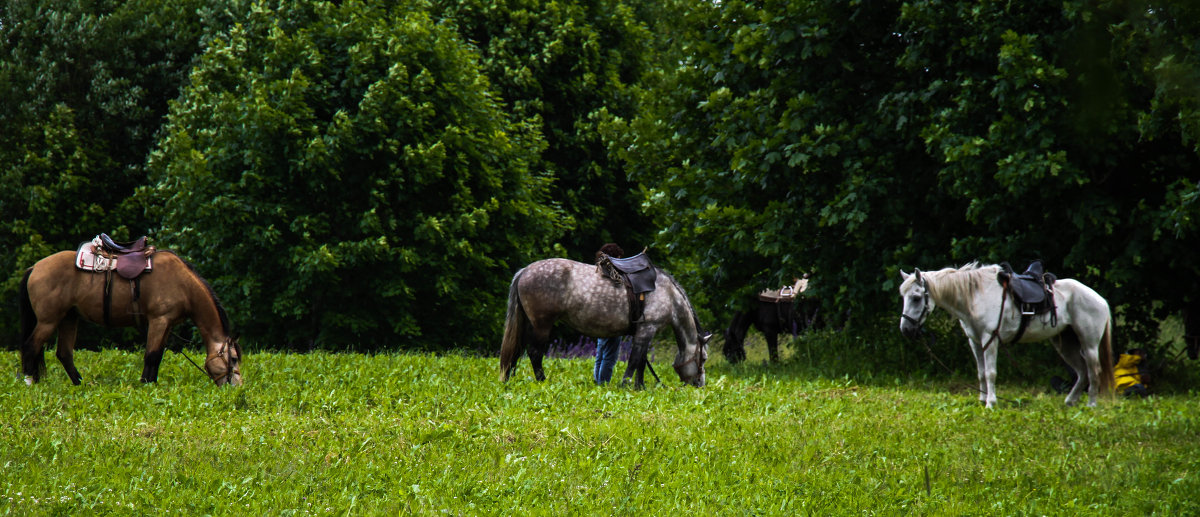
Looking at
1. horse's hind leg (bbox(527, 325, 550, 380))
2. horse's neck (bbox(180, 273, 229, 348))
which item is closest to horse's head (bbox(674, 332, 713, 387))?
horse's hind leg (bbox(527, 325, 550, 380))

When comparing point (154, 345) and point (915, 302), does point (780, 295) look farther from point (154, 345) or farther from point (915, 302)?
point (154, 345)

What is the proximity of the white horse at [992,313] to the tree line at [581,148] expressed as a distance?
145 centimetres

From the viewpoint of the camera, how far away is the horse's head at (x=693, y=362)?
44.3 ft

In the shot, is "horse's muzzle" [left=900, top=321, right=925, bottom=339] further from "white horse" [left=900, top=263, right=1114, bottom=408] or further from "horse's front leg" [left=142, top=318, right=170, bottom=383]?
"horse's front leg" [left=142, top=318, right=170, bottom=383]

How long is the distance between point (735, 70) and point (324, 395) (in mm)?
9423

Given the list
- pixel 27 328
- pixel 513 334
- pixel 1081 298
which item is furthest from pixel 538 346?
pixel 1081 298

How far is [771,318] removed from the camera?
20.1m

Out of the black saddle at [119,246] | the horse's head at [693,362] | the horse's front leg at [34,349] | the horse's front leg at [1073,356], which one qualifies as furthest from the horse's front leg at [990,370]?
the horse's front leg at [34,349]

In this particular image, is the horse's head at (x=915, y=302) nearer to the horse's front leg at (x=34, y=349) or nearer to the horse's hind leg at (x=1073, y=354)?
the horse's hind leg at (x=1073, y=354)

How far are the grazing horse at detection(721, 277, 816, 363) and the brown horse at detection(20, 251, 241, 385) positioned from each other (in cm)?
1002

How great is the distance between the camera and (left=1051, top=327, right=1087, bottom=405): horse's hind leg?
12789mm

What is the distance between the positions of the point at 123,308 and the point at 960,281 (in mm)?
10023

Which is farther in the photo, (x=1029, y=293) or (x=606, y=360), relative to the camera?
(x=606, y=360)

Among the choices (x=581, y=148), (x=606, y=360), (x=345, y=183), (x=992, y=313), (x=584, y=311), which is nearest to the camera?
(x=992, y=313)
